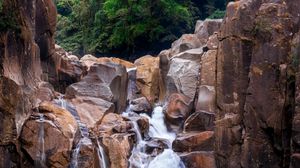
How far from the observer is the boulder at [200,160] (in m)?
18.5

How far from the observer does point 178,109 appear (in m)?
22.2

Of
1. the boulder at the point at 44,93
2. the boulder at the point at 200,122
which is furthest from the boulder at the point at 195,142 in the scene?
the boulder at the point at 44,93

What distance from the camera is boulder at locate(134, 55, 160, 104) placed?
25.9m

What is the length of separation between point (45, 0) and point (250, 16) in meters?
9.33

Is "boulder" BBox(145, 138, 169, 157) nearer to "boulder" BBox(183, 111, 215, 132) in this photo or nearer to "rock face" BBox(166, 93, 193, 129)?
"boulder" BBox(183, 111, 215, 132)

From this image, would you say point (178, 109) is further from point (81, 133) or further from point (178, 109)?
point (81, 133)

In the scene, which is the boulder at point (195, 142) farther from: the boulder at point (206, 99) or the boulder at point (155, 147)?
the boulder at point (206, 99)

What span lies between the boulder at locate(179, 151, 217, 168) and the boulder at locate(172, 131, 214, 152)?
44 centimetres

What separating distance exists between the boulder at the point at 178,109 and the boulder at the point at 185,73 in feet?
2.07

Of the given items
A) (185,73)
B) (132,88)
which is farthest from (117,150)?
(132,88)

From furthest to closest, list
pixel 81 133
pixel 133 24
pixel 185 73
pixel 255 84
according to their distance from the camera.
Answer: pixel 133 24 < pixel 185 73 < pixel 81 133 < pixel 255 84

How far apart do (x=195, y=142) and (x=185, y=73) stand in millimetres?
5585

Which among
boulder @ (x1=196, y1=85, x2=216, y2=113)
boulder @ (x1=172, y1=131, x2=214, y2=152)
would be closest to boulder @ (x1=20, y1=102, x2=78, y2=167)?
boulder @ (x1=172, y1=131, x2=214, y2=152)

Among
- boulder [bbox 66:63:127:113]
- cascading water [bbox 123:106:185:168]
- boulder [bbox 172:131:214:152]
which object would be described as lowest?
cascading water [bbox 123:106:185:168]
